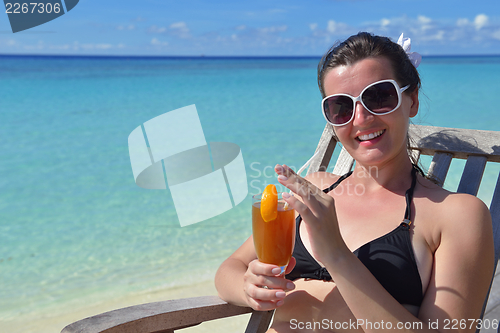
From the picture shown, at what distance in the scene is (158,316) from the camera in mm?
1518

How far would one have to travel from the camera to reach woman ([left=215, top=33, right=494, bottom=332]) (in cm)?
115

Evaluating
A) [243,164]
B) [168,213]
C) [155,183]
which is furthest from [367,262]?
[243,164]

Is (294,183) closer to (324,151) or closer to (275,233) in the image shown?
(275,233)

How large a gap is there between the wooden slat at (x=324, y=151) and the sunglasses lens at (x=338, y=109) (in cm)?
64

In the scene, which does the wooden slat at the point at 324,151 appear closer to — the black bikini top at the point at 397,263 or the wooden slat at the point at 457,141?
the wooden slat at the point at 457,141

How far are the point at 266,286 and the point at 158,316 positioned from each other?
466 mm

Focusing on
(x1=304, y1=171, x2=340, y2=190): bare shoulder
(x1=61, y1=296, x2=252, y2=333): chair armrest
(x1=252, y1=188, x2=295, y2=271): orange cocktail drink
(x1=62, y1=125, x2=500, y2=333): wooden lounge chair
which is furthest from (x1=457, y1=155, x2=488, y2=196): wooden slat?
(x1=61, y1=296, x2=252, y2=333): chair armrest

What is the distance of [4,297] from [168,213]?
7.73 feet

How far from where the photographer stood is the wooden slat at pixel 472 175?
6.20ft

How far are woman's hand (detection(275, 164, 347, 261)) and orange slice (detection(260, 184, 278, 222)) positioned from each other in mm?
138

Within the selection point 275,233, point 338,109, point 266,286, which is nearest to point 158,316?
point 266,286

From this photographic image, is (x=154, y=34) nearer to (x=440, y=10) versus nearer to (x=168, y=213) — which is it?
(x=440, y=10)

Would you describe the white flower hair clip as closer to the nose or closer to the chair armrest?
the nose

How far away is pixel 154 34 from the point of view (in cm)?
5462
